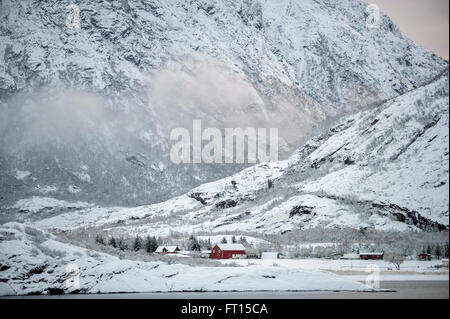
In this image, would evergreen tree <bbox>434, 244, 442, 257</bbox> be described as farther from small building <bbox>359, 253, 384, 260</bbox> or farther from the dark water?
the dark water

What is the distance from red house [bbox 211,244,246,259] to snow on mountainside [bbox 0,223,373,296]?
5709cm

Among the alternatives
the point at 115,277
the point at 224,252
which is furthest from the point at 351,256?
the point at 115,277

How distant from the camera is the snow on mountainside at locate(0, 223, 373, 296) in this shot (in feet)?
218

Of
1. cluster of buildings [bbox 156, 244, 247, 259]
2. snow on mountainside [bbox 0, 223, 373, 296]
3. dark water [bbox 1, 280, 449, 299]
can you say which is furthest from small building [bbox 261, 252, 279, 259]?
dark water [bbox 1, 280, 449, 299]

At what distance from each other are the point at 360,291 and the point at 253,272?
42.8 ft

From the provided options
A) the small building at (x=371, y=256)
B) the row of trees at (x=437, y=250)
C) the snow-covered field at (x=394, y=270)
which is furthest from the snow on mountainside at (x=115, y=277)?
the small building at (x=371, y=256)

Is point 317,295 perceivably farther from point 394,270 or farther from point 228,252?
point 228,252

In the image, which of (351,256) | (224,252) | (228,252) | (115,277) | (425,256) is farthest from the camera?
(228,252)

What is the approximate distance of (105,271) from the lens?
68188 millimetres

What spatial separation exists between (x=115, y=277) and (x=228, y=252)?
66056 millimetres

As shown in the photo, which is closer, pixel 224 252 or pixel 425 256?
pixel 425 256

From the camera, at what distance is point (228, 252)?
131 meters
